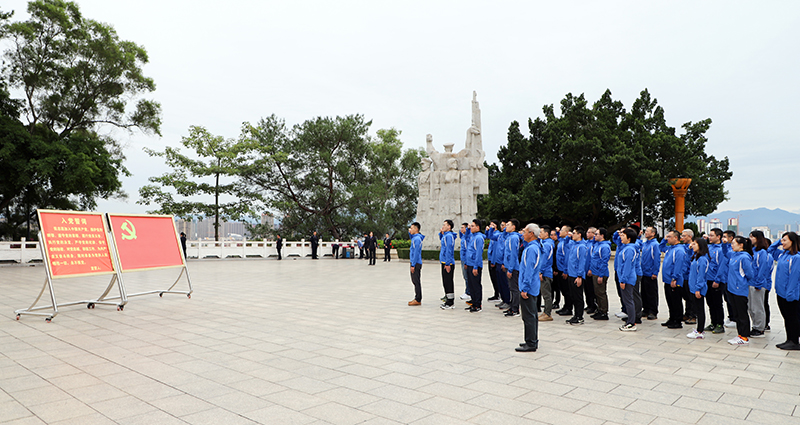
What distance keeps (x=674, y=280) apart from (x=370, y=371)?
4728mm

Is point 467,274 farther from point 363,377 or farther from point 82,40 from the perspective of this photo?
point 82,40

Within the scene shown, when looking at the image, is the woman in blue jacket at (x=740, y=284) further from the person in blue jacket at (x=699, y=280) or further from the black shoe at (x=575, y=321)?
the black shoe at (x=575, y=321)

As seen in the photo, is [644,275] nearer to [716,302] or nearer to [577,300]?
[716,302]

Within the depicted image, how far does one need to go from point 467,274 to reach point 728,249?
3.93 metres

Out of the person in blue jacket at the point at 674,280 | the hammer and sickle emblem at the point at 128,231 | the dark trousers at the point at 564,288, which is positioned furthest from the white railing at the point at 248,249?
the person in blue jacket at the point at 674,280

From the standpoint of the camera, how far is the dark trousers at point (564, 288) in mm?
8086

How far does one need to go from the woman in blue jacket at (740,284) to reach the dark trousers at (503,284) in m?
3.52

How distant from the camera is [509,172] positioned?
104ft

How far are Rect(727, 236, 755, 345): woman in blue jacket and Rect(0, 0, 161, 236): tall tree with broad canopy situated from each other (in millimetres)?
20423

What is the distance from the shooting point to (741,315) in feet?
19.3

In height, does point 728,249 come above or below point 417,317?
above

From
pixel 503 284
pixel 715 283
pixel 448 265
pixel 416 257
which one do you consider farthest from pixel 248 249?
pixel 715 283

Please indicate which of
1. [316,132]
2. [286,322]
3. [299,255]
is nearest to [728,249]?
[286,322]

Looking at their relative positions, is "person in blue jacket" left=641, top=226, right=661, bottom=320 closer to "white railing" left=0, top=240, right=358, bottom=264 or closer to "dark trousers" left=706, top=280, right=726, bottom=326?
"dark trousers" left=706, top=280, right=726, bottom=326
